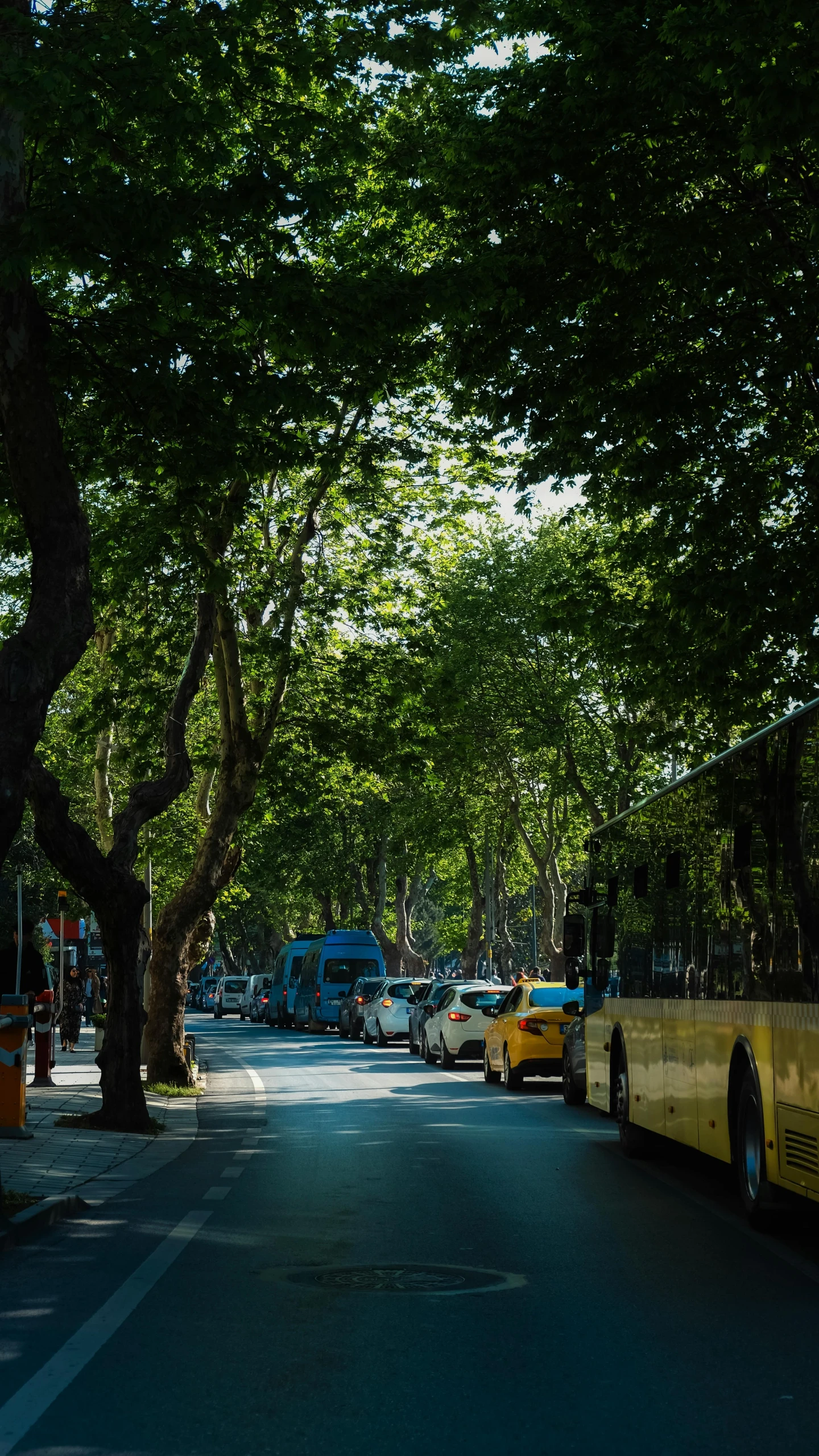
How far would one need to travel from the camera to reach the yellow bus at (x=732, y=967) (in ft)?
29.5

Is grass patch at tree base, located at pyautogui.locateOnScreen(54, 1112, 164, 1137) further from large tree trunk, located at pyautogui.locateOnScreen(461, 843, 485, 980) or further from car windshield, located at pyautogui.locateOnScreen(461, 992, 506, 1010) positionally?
large tree trunk, located at pyautogui.locateOnScreen(461, 843, 485, 980)

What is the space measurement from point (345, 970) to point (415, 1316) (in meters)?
42.3

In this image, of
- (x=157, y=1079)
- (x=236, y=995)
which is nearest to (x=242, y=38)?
(x=157, y=1079)

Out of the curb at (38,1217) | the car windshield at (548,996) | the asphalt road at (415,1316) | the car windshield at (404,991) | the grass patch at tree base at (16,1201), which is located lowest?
the asphalt road at (415,1316)

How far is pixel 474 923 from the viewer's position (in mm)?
62062

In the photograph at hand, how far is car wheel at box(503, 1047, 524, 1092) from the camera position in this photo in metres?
23.4

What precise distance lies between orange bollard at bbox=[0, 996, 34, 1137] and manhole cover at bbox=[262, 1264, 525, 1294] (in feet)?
18.1

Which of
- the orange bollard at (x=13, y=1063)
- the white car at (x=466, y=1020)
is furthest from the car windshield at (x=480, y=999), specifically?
the orange bollard at (x=13, y=1063)

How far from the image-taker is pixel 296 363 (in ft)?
45.5

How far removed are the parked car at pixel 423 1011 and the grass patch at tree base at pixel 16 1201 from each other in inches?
744

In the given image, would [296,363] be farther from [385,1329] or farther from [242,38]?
[385,1329]

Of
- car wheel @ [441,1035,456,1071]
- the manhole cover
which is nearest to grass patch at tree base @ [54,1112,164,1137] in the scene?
the manhole cover

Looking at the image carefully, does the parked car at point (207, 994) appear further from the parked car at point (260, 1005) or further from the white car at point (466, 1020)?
the white car at point (466, 1020)

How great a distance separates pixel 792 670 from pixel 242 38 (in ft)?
28.4
